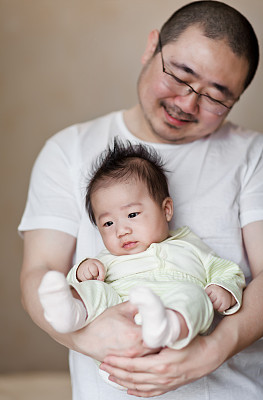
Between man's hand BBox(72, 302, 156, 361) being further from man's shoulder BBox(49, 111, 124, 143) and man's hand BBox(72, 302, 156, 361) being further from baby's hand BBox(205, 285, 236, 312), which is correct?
man's shoulder BBox(49, 111, 124, 143)

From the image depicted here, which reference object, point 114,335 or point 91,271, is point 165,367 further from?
point 91,271

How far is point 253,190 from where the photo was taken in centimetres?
205

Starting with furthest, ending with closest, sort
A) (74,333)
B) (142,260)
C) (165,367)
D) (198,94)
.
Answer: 1. (198,94)
2. (142,260)
3. (74,333)
4. (165,367)

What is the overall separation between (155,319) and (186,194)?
812mm

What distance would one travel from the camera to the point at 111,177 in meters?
1.80

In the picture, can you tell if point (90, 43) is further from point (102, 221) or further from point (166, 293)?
point (166, 293)

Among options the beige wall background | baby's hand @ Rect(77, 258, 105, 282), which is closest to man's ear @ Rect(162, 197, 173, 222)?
baby's hand @ Rect(77, 258, 105, 282)

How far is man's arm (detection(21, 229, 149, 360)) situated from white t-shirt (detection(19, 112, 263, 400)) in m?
0.04

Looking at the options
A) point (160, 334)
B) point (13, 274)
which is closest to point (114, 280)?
point (160, 334)

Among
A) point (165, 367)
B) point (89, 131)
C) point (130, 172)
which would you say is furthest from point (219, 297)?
point (89, 131)

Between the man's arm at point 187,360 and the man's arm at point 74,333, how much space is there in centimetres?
4

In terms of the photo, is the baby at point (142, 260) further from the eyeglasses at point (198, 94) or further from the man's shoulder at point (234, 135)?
the man's shoulder at point (234, 135)

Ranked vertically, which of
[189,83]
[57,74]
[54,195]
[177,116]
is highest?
[189,83]

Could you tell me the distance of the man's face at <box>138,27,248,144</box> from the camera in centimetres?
193
